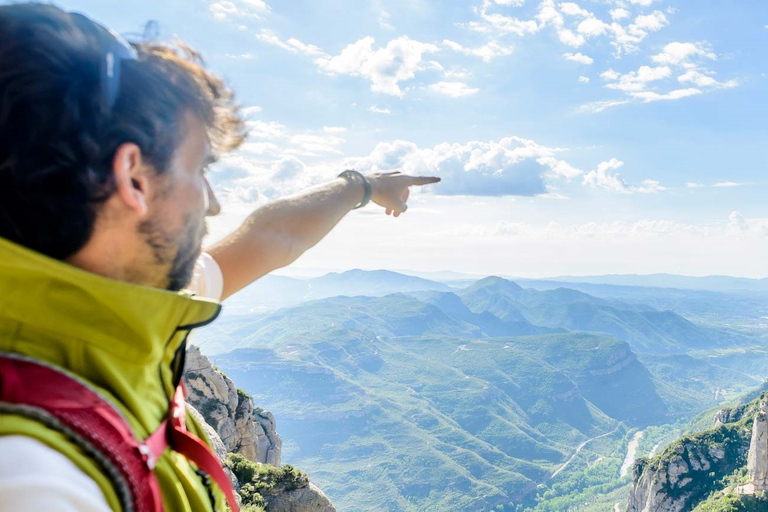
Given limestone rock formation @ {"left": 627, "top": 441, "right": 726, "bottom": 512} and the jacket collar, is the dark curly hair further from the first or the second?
limestone rock formation @ {"left": 627, "top": 441, "right": 726, "bottom": 512}

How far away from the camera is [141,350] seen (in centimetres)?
170

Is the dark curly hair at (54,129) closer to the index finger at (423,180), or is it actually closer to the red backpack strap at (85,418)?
the red backpack strap at (85,418)

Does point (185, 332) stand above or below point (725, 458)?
above

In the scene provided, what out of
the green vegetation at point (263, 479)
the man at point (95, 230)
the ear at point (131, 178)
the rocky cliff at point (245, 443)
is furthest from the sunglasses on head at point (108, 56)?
the green vegetation at point (263, 479)

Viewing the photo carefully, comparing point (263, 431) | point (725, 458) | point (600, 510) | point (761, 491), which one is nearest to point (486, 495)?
point (600, 510)

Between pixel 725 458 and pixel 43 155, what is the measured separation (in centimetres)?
12093

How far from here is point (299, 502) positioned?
55.9 ft

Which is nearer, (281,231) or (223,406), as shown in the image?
(281,231)

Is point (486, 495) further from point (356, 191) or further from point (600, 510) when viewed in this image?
point (356, 191)

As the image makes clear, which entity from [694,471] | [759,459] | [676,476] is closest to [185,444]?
[759,459]

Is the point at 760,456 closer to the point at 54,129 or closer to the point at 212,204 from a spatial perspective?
the point at 212,204

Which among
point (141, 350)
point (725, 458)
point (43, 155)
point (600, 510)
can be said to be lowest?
point (600, 510)

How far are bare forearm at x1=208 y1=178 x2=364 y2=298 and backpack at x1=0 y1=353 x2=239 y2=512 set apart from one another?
2058 mm

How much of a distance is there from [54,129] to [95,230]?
0.36 metres
